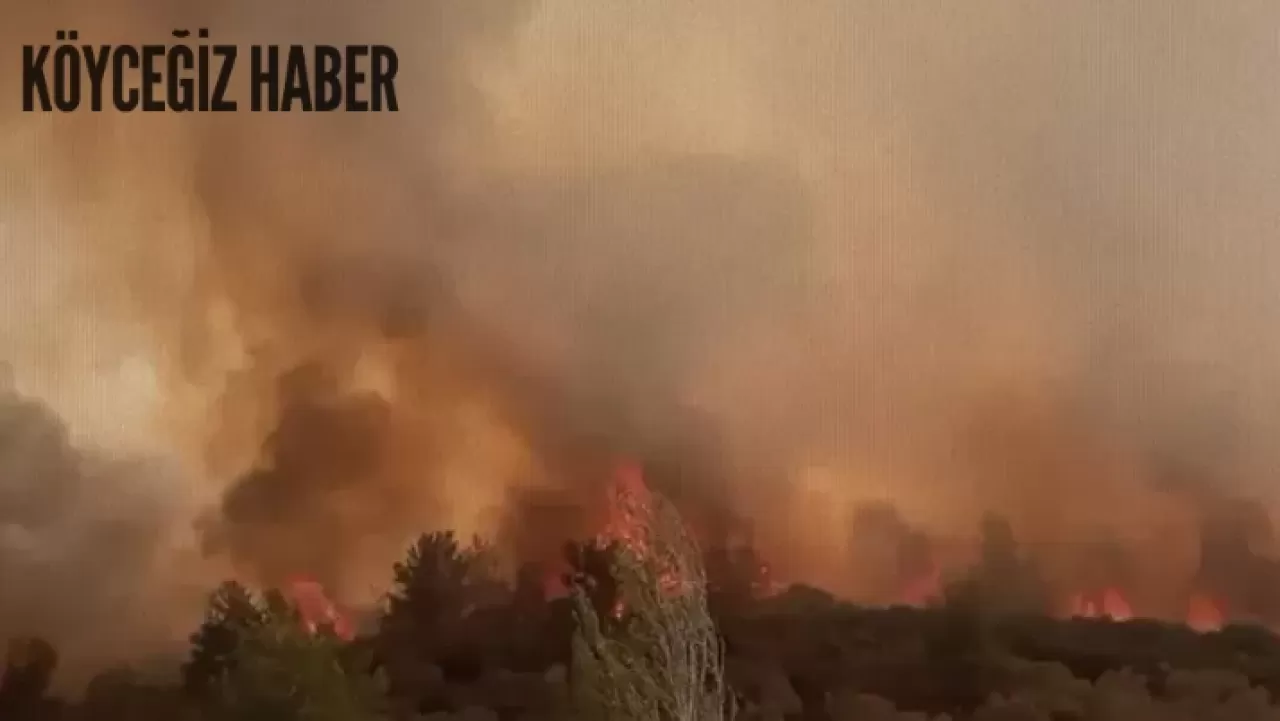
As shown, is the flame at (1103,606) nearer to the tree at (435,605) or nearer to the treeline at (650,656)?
the treeline at (650,656)

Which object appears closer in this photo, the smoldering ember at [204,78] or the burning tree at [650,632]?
the burning tree at [650,632]

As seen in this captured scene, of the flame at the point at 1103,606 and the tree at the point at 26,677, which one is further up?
the tree at the point at 26,677

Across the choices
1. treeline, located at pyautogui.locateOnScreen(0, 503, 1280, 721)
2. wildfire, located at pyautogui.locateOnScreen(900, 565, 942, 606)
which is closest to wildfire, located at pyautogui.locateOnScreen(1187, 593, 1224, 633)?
treeline, located at pyautogui.locateOnScreen(0, 503, 1280, 721)

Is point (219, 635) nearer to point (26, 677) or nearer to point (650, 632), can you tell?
point (26, 677)

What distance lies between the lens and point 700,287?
6.77ft

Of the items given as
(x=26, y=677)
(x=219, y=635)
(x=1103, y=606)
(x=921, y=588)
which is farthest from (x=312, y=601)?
(x=1103, y=606)

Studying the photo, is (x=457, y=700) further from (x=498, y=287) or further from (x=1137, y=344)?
(x=1137, y=344)

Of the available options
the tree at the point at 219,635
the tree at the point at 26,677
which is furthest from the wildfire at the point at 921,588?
the tree at the point at 26,677

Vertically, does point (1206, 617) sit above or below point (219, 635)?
below

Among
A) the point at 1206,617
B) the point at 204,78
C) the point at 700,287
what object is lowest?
the point at 1206,617

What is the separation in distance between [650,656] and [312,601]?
0.62m

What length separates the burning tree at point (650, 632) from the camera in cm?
190

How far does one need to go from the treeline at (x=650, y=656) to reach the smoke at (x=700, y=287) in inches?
3.0

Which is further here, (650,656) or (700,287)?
(700,287)
